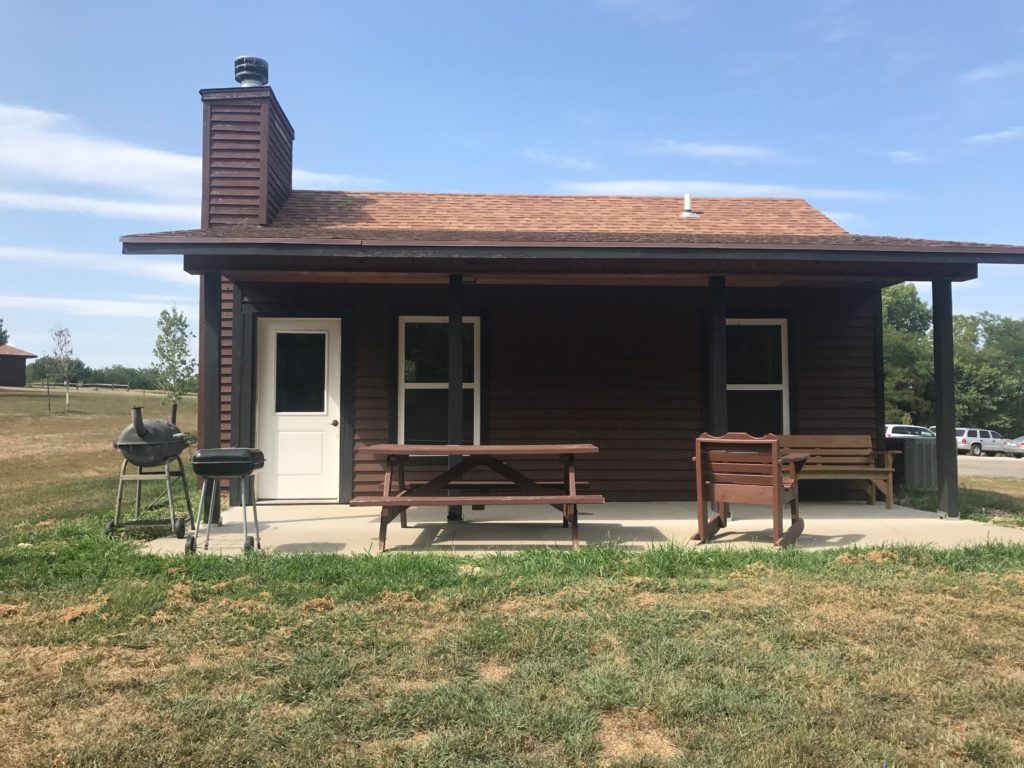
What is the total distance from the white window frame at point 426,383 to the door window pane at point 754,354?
3032mm

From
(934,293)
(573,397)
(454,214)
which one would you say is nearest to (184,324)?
(454,214)

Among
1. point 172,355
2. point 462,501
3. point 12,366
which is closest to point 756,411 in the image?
point 462,501

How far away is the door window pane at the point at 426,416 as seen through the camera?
820cm

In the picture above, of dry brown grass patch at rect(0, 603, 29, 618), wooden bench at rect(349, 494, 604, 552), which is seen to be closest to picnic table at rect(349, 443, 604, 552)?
wooden bench at rect(349, 494, 604, 552)

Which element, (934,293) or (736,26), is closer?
(934,293)

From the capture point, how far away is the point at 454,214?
376 inches

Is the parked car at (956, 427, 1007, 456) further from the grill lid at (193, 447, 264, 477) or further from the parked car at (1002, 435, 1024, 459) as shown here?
the grill lid at (193, 447, 264, 477)

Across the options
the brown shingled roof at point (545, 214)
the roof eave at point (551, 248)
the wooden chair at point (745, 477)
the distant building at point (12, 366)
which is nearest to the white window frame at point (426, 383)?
the brown shingled roof at point (545, 214)

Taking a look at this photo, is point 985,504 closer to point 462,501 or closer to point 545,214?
point 545,214

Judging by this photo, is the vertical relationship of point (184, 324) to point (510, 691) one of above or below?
above

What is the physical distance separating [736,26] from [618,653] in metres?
12.0

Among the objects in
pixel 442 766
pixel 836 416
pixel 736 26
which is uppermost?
pixel 736 26

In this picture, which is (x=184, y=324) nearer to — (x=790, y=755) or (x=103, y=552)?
(x=103, y=552)

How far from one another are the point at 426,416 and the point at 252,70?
5.10 meters
